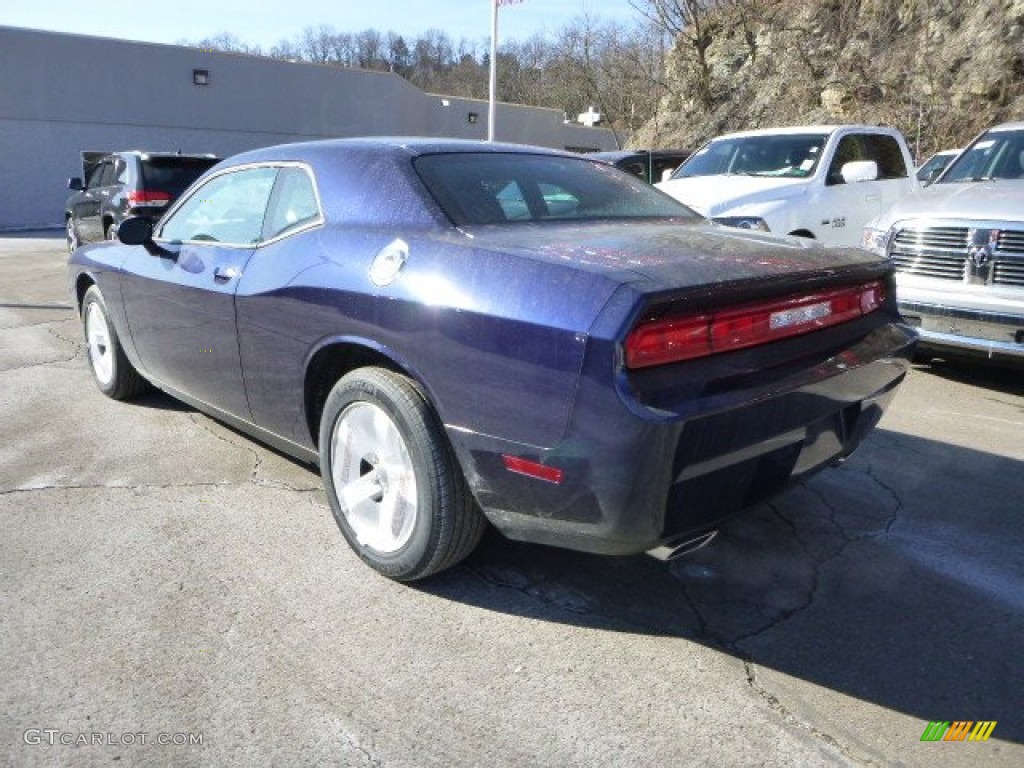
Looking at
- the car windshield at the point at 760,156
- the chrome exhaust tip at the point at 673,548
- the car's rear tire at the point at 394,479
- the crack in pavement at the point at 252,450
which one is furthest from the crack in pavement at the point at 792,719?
the car windshield at the point at 760,156

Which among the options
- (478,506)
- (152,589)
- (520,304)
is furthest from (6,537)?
(520,304)

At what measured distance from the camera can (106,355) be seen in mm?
5160

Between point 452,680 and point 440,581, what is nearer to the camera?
point 452,680

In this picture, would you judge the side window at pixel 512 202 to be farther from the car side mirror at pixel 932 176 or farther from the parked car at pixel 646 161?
the parked car at pixel 646 161

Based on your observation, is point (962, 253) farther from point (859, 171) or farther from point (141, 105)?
point (141, 105)

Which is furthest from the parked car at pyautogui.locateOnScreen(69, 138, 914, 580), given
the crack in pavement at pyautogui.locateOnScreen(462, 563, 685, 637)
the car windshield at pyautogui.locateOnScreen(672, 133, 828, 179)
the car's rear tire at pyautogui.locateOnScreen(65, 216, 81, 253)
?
the car's rear tire at pyautogui.locateOnScreen(65, 216, 81, 253)

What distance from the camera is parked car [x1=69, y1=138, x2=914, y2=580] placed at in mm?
2275

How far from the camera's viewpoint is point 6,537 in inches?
132

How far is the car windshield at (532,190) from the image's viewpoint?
3061mm

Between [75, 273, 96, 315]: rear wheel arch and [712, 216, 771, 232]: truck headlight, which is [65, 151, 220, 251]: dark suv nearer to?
[75, 273, 96, 315]: rear wheel arch

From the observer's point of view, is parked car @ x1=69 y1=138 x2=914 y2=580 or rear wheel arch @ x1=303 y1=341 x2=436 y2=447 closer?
parked car @ x1=69 y1=138 x2=914 y2=580

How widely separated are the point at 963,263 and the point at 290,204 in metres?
4.26

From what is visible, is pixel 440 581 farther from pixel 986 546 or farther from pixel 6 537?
pixel 986 546

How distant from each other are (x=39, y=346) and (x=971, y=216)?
7.19 m
